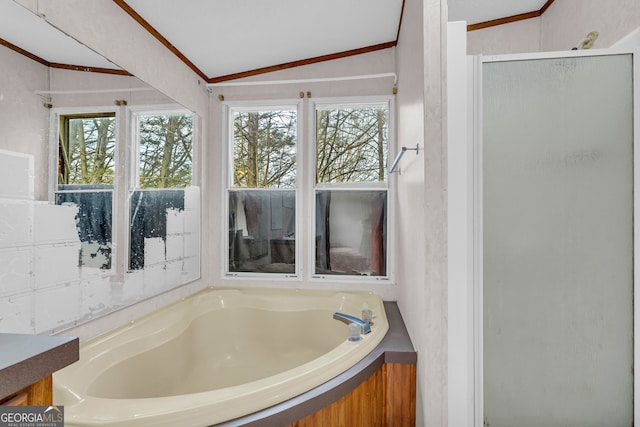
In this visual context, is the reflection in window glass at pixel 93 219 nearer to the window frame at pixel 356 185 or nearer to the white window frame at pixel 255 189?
the white window frame at pixel 255 189

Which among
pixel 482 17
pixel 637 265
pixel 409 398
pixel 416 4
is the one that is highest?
pixel 482 17

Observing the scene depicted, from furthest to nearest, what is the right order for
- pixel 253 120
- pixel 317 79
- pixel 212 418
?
pixel 253 120 → pixel 317 79 → pixel 212 418

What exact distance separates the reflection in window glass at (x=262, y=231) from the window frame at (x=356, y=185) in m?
0.17

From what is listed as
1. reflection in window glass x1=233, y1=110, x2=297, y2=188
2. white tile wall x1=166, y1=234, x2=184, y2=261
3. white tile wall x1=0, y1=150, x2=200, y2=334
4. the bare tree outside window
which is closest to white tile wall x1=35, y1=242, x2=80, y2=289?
white tile wall x1=0, y1=150, x2=200, y2=334

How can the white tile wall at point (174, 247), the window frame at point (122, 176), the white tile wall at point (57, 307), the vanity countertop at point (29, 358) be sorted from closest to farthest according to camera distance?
the vanity countertop at point (29, 358) → the white tile wall at point (57, 307) → the window frame at point (122, 176) → the white tile wall at point (174, 247)

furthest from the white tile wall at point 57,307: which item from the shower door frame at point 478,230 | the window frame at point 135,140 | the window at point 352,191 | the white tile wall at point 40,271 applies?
the shower door frame at point 478,230

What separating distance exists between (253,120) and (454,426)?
2.28m

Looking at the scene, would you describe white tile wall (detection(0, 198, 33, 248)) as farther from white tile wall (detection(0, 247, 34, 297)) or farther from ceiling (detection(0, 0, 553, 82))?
ceiling (detection(0, 0, 553, 82))

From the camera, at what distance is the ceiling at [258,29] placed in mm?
1447

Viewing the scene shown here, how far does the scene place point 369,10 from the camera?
192cm

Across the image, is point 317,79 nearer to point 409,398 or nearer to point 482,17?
point 482,17

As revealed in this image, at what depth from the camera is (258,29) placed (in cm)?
200

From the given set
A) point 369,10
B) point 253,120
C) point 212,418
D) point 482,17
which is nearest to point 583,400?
point 212,418

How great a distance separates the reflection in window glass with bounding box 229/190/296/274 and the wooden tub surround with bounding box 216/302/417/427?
1111mm
